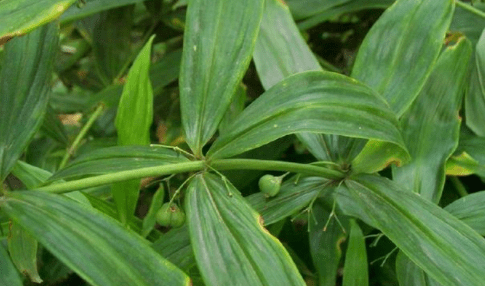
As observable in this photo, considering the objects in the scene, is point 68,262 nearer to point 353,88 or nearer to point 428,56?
point 353,88

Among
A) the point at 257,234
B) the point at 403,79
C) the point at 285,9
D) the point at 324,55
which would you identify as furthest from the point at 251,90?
the point at 257,234

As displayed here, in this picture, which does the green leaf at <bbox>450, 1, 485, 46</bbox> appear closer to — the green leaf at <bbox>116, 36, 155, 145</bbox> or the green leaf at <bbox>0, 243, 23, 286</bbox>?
the green leaf at <bbox>116, 36, 155, 145</bbox>

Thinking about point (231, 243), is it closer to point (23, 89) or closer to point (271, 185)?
point (271, 185)

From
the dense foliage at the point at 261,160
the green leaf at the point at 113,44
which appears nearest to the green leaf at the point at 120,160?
the dense foliage at the point at 261,160

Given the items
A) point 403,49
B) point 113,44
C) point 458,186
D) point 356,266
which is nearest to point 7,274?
point 356,266

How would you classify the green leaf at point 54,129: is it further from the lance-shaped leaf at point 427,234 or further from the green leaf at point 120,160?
the lance-shaped leaf at point 427,234
